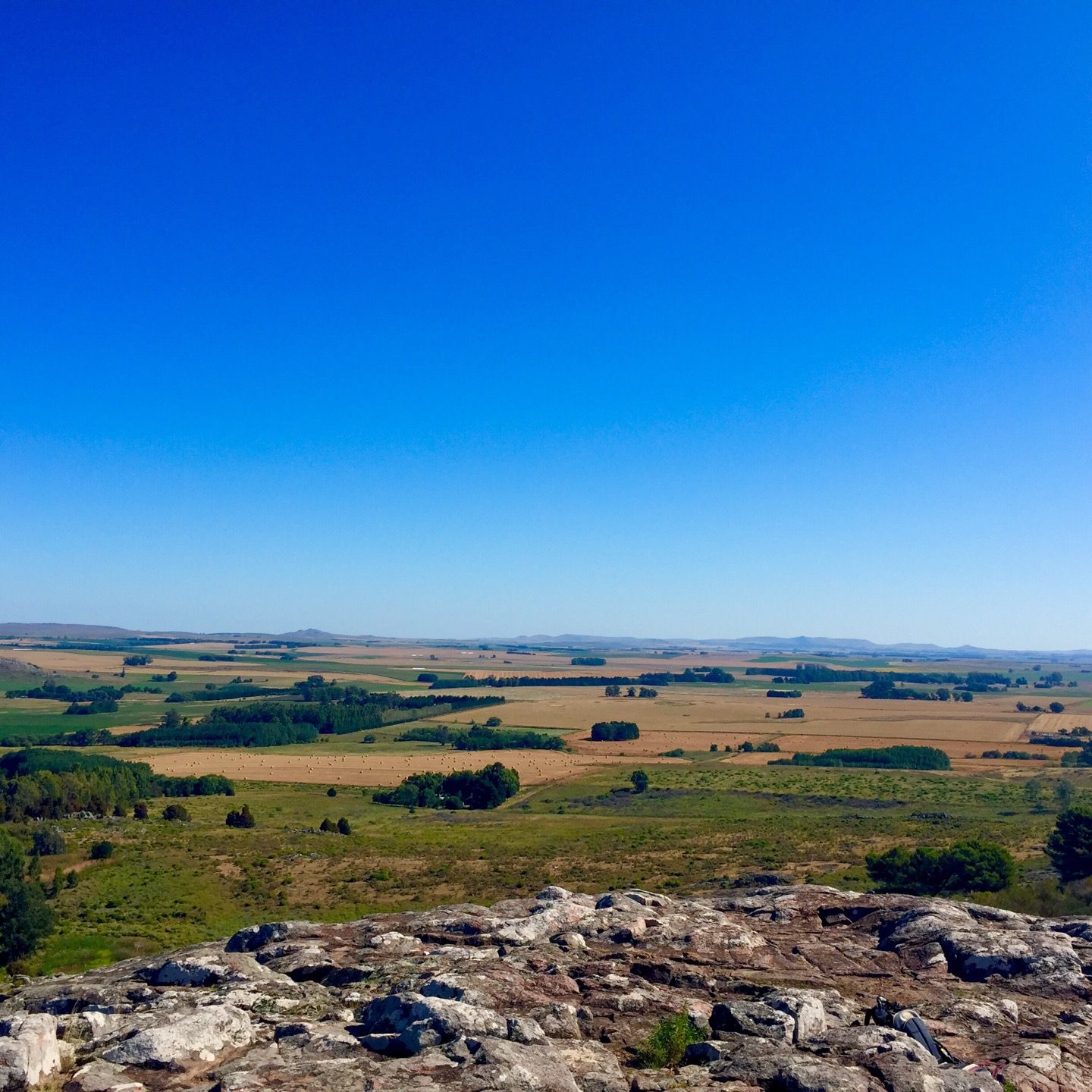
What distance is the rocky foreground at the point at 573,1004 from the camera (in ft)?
45.7

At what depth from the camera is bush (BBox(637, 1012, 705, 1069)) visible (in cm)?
1484

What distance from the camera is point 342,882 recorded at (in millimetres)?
54656

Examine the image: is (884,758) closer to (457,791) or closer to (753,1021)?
(457,791)

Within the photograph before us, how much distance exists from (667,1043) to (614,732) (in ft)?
441

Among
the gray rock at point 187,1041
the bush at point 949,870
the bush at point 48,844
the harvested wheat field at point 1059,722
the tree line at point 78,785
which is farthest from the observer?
the harvested wheat field at point 1059,722

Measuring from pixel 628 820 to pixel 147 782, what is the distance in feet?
194

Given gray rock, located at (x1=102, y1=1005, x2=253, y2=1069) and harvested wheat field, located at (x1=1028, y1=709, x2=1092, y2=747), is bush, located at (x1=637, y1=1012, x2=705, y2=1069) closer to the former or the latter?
gray rock, located at (x1=102, y1=1005, x2=253, y2=1069)

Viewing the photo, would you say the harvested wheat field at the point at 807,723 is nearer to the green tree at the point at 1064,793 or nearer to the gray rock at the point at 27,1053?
the green tree at the point at 1064,793

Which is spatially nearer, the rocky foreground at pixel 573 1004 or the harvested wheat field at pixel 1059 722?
the rocky foreground at pixel 573 1004

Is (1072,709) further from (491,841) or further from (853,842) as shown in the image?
(491,841)

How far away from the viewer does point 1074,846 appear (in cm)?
4744

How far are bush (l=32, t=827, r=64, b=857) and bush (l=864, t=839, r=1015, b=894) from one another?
60.2 m

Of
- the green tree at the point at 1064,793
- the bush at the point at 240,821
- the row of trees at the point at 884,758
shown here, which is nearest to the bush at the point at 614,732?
the row of trees at the point at 884,758

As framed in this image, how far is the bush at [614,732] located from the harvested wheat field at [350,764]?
9632 mm
